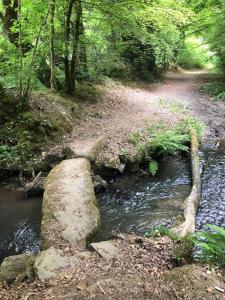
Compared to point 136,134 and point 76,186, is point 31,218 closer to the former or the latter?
point 76,186

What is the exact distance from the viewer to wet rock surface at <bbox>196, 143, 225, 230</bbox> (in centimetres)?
714

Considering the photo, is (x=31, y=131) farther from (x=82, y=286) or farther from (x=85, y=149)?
(x=82, y=286)

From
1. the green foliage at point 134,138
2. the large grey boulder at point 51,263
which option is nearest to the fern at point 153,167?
the green foliage at point 134,138

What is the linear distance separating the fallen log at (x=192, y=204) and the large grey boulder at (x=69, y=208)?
1.54 metres

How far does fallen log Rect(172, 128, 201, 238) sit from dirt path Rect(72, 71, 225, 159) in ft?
6.45

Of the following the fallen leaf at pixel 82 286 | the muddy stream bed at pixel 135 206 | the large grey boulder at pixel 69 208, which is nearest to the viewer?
the fallen leaf at pixel 82 286

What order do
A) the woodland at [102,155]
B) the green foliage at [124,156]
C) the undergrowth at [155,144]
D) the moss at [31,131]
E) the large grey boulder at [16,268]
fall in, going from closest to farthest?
the woodland at [102,155] → the large grey boulder at [16,268] → the moss at [31,131] → the green foliage at [124,156] → the undergrowth at [155,144]

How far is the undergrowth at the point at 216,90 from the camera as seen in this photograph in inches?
711

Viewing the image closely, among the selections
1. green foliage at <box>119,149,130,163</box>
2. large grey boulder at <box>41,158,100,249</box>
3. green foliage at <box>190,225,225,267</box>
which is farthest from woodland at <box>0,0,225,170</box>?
green foliage at <box>190,225,225,267</box>

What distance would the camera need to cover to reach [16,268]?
5180 millimetres

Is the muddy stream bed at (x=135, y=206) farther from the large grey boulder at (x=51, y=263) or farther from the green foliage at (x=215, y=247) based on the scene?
the green foliage at (x=215, y=247)

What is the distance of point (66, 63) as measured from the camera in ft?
41.8

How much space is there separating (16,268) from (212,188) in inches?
206

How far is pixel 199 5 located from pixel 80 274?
977 inches
